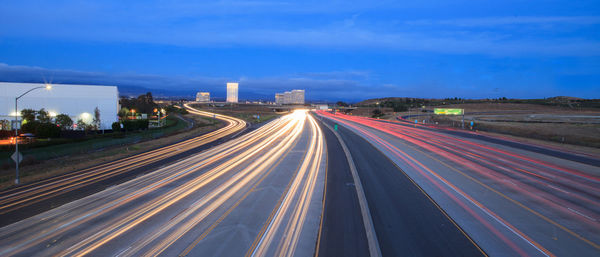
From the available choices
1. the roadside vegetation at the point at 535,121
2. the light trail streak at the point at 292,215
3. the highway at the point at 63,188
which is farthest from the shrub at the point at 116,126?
the roadside vegetation at the point at 535,121

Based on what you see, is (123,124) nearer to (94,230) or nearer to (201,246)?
(94,230)

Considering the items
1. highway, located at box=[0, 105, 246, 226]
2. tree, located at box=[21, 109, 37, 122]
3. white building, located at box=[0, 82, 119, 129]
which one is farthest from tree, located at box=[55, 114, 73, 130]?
highway, located at box=[0, 105, 246, 226]

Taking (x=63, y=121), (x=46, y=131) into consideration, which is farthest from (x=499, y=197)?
(x=63, y=121)

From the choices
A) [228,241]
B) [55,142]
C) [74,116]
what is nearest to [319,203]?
[228,241]

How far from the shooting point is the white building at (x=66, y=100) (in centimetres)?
5112

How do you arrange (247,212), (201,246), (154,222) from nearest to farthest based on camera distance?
(201,246), (154,222), (247,212)

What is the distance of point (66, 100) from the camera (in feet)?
180

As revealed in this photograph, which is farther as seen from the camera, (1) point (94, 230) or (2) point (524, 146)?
(2) point (524, 146)

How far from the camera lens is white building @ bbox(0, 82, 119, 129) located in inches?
2013

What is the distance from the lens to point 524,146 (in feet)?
110

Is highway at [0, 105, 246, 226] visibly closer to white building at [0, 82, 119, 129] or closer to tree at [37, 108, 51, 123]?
tree at [37, 108, 51, 123]

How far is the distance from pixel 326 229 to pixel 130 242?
686 centimetres

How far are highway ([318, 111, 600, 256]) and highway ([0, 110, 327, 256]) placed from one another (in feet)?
11.1

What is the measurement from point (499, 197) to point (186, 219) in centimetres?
1488
